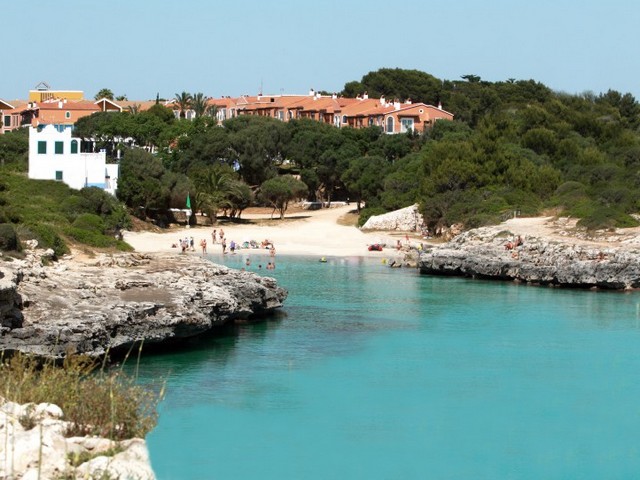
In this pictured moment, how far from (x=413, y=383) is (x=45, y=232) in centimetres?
1441

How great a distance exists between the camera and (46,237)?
3603cm

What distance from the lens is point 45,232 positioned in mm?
36531

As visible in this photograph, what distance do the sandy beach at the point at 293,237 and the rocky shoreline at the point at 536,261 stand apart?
6.62 metres

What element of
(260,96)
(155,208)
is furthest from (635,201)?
(260,96)

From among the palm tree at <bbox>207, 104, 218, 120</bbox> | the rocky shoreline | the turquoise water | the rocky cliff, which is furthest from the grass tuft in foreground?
the palm tree at <bbox>207, 104, 218, 120</bbox>

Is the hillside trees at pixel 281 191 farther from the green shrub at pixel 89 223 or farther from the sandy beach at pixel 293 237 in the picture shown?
the green shrub at pixel 89 223

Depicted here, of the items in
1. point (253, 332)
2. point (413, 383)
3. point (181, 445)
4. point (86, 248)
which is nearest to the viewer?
point (181, 445)

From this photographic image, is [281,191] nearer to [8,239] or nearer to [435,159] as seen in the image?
[435,159]

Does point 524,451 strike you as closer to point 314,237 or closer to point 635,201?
point 635,201

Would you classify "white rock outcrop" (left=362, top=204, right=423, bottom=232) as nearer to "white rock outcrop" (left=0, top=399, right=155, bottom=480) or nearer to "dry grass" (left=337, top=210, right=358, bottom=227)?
"dry grass" (left=337, top=210, right=358, bottom=227)

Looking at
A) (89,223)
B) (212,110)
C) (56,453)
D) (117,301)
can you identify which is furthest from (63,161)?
(212,110)

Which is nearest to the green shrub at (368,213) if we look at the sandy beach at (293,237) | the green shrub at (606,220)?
the sandy beach at (293,237)

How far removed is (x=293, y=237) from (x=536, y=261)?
19074 millimetres

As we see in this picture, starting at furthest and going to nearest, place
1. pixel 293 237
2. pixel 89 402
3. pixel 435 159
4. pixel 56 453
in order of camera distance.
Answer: pixel 435 159, pixel 293 237, pixel 89 402, pixel 56 453
